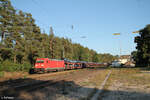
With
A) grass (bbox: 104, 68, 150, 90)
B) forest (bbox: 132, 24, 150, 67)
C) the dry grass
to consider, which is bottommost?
grass (bbox: 104, 68, 150, 90)

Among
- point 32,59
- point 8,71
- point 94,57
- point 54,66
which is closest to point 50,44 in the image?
point 32,59

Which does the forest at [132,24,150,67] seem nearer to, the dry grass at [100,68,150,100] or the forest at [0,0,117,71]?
the forest at [0,0,117,71]

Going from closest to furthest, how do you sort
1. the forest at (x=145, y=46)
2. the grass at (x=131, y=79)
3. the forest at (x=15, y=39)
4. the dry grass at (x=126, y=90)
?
the dry grass at (x=126, y=90) < the grass at (x=131, y=79) < the forest at (x=15, y=39) < the forest at (x=145, y=46)

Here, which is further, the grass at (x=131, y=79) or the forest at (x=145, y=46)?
the forest at (x=145, y=46)

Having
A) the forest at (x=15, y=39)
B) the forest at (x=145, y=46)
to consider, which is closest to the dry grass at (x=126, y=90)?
the forest at (x=15, y=39)

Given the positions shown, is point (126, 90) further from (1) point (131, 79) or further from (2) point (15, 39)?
(2) point (15, 39)

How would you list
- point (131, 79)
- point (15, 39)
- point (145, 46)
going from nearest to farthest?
point (131, 79), point (15, 39), point (145, 46)

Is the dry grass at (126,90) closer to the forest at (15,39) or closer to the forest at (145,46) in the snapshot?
the forest at (15,39)

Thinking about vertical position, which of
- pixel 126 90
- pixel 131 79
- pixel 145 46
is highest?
pixel 145 46

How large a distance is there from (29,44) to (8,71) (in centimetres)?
1097

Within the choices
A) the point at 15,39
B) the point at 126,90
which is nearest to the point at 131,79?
the point at 126,90

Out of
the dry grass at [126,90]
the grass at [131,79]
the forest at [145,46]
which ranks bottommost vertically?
the grass at [131,79]

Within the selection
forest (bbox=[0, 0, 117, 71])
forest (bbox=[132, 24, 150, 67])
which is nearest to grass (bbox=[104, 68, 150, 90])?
forest (bbox=[0, 0, 117, 71])

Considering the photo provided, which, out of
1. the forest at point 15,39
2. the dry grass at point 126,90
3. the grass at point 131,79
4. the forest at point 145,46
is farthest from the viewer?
the forest at point 145,46
